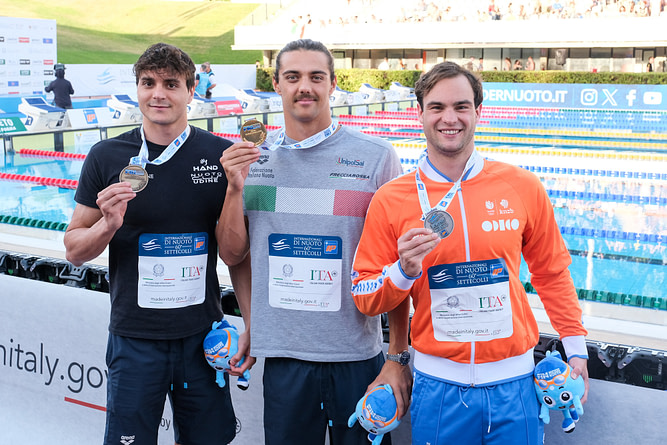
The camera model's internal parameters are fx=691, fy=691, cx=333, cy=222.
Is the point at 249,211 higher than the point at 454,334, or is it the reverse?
the point at 249,211

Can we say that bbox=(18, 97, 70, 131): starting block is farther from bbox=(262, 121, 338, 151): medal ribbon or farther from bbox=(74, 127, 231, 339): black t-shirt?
bbox=(262, 121, 338, 151): medal ribbon

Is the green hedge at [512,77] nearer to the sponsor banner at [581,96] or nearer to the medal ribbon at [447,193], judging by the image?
the sponsor banner at [581,96]

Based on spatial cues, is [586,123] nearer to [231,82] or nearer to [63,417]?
[63,417]

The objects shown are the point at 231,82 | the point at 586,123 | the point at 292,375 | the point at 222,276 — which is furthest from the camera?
the point at 231,82

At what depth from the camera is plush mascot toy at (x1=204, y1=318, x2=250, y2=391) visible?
2191mm

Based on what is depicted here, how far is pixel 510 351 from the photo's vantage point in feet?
5.94

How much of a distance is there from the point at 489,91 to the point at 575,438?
56.4 feet

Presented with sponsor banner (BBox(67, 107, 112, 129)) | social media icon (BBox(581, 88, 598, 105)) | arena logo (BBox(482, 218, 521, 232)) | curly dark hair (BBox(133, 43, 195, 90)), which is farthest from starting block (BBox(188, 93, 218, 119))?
arena logo (BBox(482, 218, 521, 232))

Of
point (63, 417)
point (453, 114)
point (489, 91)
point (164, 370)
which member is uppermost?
point (489, 91)

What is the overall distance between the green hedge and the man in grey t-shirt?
21077 millimetres

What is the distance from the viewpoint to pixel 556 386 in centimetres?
180

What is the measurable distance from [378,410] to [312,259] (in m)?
0.48

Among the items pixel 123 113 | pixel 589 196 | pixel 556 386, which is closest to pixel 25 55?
pixel 123 113

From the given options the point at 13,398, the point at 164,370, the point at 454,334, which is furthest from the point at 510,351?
the point at 13,398
